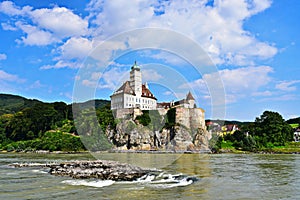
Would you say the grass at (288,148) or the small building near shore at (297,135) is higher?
the small building near shore at (297,135)

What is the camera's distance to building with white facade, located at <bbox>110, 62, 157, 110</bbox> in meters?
67.2

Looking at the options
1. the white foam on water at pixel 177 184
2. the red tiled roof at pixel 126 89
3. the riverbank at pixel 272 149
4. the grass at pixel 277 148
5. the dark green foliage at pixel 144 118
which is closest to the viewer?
the white foam on water at pixel 177 184

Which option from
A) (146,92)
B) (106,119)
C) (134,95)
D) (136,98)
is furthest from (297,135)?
(106,119)

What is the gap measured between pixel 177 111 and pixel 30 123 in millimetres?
40554

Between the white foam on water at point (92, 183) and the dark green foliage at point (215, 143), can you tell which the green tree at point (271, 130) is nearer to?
the dark green foliage at point (215, 143)

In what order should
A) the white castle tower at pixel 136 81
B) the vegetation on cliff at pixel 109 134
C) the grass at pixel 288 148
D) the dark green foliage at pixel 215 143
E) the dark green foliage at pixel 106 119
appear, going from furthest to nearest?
1. the white castle tower at pixel 136 81
2. the dark green foliage at pixel 106 119
3. the vegetation on cliff at pixel 109 134
4. the dark green foliage at pixel 215 143
5. the grass at pixel 288 148

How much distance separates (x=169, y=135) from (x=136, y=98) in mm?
11551

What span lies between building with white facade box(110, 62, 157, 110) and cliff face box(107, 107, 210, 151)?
4.16m

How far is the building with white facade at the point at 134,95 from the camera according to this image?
221ft

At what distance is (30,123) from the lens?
7894 centimetres

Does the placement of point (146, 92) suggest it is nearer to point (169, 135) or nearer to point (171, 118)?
point (171, 118)

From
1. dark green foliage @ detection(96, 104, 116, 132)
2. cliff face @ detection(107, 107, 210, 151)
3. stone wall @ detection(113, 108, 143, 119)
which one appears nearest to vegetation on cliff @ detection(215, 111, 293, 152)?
cliff face @ detection(107, 107, 210, 151)

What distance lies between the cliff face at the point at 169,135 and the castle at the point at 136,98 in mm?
4232

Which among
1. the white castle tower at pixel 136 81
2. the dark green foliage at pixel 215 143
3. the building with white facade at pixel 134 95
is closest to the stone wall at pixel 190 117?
the dark green foliage at pixel 215 143
